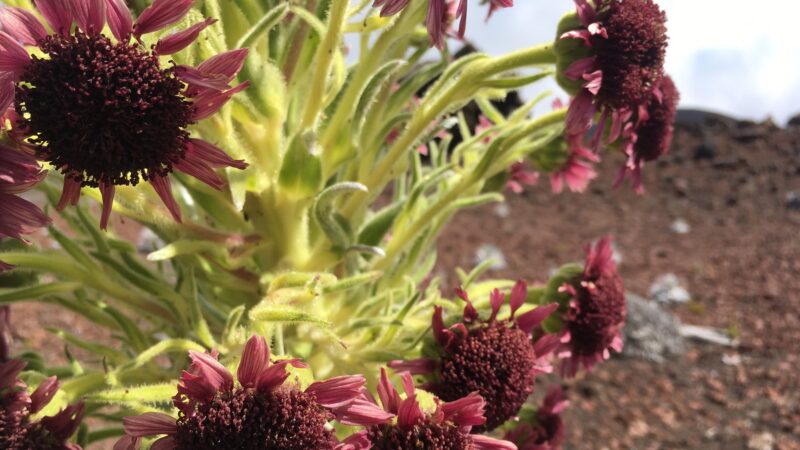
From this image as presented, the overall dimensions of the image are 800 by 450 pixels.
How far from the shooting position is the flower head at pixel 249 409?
70cm

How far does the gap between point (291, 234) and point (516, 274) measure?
4.01 m

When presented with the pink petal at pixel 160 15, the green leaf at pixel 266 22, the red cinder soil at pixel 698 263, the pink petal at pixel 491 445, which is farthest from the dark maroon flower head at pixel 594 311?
the red cinder soil at pixel 698 263

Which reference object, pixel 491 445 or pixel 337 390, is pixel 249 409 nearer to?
pixel 337 390

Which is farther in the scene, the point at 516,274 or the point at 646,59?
the point at 516,274

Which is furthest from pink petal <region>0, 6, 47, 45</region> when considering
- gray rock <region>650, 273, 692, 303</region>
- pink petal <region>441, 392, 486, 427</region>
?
gray rock <region>650, 273, 692, 303</region>

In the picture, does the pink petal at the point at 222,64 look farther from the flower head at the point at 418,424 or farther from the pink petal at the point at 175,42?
the flower head at the point at 418,424

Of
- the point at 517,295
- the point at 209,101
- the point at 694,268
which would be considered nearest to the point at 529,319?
the point at 517,295

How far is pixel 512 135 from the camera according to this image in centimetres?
111

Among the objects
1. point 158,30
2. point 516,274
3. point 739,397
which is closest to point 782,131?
point 516,274

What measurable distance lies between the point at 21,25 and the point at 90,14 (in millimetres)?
73

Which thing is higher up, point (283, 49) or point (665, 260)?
point (283, 49)

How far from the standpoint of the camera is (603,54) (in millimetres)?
903

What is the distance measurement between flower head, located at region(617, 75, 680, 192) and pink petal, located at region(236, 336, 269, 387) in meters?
0.59

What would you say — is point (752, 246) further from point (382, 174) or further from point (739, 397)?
point (382, 174)
